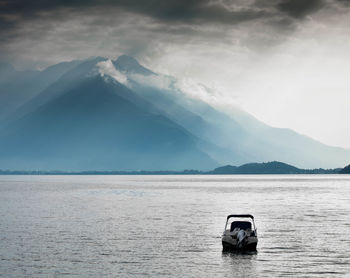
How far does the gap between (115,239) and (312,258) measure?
25074mm

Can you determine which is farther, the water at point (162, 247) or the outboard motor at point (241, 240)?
the outboard motor at point (241, 240)

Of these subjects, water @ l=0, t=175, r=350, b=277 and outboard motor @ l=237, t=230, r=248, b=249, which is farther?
outboard motor @ l=237, t=230, r=248, b=249

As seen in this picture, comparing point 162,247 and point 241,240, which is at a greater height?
point 241,240

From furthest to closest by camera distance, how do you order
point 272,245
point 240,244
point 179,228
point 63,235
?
point 179,228 → point 63,235 → point 272,245 → point 240,244

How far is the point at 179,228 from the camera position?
78.1 meters

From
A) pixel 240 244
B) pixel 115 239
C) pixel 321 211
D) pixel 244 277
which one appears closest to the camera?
pixel 244 277

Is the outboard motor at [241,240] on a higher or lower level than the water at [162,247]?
higher

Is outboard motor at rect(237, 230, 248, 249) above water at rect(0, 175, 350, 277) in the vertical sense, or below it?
above

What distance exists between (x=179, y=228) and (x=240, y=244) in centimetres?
2159

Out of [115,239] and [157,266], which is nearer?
[157,266]

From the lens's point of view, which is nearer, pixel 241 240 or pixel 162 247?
pixel 241 240

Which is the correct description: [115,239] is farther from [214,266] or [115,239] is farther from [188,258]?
[214,266]

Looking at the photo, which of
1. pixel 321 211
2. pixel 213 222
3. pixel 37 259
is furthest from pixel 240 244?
pixel 321 211

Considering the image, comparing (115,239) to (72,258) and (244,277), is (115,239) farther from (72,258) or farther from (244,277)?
(244,277)
